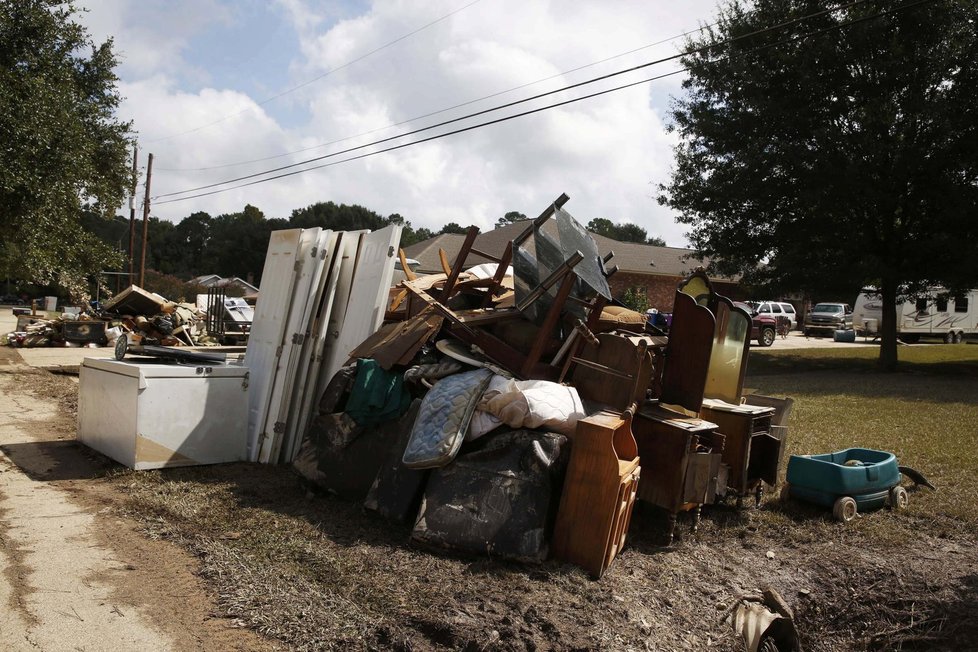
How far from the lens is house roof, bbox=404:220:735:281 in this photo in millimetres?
29317

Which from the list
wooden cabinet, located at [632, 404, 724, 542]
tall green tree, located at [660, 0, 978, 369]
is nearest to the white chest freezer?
wooden cabinet, located at [632, 404, 724, 542]

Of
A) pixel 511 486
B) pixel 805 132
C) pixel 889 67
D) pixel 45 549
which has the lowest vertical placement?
pixel 45 549

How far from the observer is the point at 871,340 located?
3102 cm

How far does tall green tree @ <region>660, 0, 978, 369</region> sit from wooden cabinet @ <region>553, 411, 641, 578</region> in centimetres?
1359

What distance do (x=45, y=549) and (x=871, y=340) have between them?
33.5 m

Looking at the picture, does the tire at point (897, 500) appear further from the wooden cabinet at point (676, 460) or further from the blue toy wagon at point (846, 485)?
the wooden cabinet at point (676, 460)

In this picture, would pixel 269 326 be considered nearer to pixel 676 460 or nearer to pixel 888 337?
pixel 676 460

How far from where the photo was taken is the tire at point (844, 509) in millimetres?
5031

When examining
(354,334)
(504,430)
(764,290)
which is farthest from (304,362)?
(764,290)

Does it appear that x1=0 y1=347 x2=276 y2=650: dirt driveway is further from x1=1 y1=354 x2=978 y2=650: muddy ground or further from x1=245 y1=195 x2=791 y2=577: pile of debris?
x1=245 y1=195 x2=791 y2=577: pile of debris

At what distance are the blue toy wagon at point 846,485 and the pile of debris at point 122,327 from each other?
46.9 feet

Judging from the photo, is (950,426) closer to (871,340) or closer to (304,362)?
(304,362)

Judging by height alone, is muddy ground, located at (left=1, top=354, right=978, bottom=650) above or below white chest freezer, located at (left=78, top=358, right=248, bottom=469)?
below

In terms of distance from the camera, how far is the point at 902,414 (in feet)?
32.6
